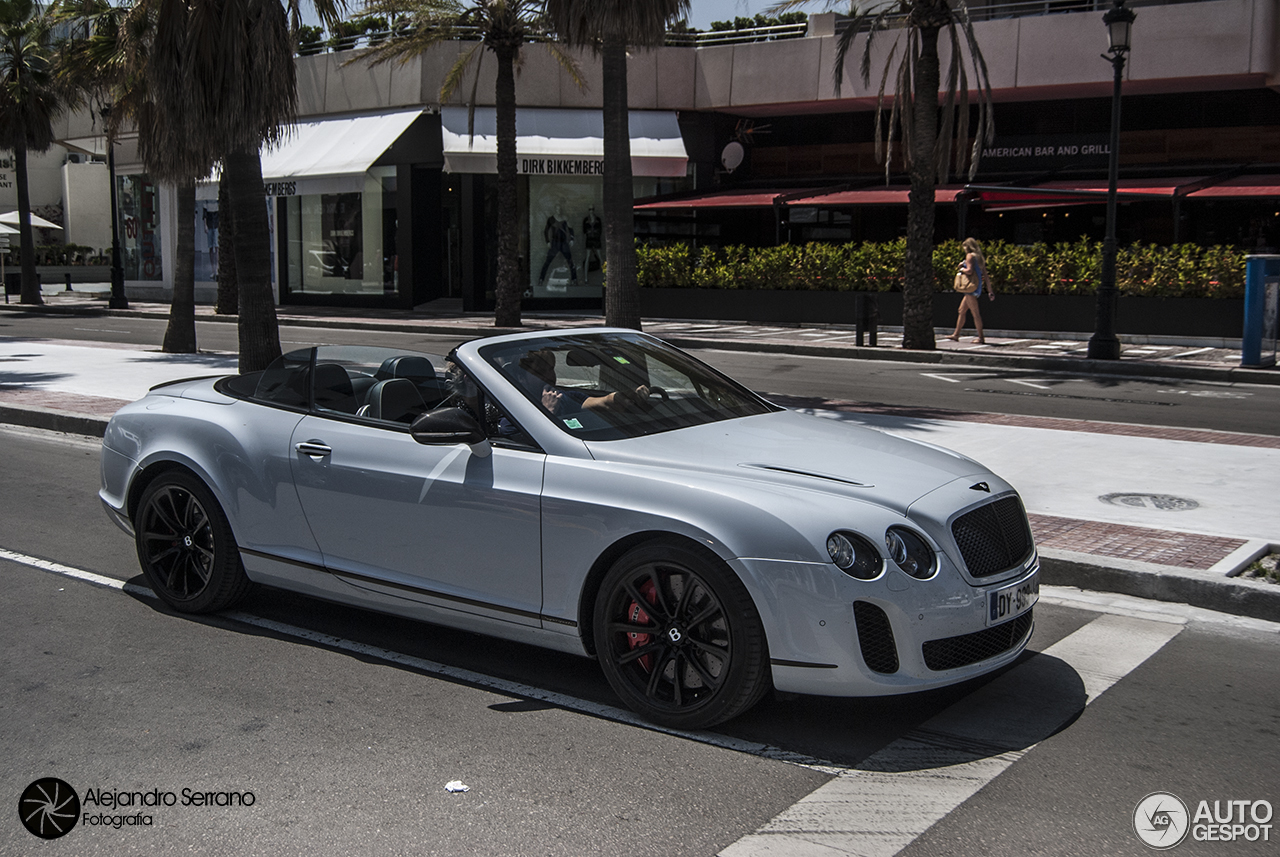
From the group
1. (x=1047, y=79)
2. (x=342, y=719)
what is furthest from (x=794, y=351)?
(x=342, y=719)

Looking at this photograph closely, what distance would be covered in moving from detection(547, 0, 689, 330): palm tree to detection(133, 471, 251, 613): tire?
992cm

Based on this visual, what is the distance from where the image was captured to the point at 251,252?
13.4 m

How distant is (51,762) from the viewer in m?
4.16

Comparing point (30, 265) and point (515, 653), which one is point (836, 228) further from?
point (515, 653)

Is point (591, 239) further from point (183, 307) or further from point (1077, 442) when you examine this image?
point (1077, 442)

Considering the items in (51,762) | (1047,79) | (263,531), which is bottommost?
(51,762)

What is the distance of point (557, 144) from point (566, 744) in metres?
30.1

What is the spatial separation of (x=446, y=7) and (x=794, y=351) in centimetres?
1230

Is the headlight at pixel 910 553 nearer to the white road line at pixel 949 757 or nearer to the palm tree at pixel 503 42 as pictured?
the white road line at pixel 949 757

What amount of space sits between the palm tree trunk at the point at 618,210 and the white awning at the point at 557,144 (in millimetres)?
16767

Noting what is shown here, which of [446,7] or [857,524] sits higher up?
[446,7]

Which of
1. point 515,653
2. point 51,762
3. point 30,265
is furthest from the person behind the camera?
point 30,265

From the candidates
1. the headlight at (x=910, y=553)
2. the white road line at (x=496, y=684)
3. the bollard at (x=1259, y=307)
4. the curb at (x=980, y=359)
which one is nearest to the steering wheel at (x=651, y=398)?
the white road line at (x=496, y=684)

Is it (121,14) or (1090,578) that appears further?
(121,14)
